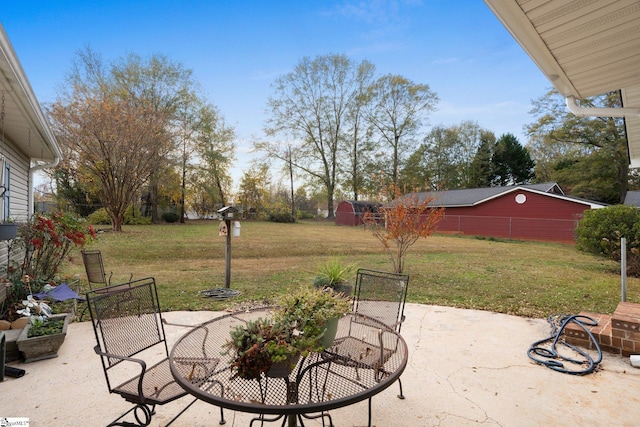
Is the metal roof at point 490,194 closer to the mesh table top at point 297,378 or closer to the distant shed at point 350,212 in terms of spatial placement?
the distant shed at point 350,212

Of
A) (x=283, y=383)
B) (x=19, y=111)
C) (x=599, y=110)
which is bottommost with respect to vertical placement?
(x=283, y=383)

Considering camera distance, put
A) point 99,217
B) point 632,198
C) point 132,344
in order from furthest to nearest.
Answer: point 99,217
point 632,198
point 132,344

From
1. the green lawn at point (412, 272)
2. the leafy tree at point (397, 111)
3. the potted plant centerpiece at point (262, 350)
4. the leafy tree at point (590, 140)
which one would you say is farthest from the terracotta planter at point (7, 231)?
the leafy tree at point (590, 140)

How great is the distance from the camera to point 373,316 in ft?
9.60

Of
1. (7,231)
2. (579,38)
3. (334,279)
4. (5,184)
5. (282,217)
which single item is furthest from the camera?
(282,217)

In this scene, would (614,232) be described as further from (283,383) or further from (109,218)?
(109,218)

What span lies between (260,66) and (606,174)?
21829 millimetres

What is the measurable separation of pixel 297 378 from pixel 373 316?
1444 mm

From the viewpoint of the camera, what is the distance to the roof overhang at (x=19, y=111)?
241 centimetres

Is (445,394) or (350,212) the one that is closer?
(445,394)

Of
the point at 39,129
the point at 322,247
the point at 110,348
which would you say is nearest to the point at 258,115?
the point at 322,247

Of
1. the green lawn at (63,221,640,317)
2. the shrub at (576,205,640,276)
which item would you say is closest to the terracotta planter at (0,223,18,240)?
the green lawn at (63,221,640,317)

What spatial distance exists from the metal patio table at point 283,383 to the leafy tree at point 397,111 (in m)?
23.8

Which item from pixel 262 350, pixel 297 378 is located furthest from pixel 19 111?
pixel 297 378
